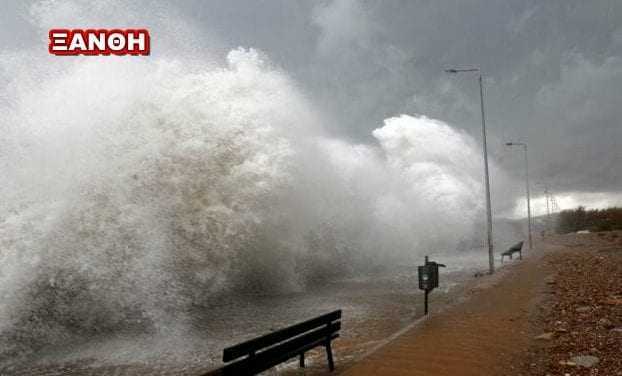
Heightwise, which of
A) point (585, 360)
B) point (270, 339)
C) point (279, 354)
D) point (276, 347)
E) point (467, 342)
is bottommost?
point (467, 342)

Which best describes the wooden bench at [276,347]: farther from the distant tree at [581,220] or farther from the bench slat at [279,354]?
the distant tree at [581,220]

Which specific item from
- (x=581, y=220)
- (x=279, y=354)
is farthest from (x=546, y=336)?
(x=581, y=220)

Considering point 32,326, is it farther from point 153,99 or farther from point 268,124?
point 268,124

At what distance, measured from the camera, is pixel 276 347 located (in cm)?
580

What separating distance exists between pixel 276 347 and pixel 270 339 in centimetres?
24

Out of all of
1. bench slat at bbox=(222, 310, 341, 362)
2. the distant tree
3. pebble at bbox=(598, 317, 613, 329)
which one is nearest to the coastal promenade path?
bench slat at bbox=(222, 310, 341, 362)

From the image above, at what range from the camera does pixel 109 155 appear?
50.3 ft

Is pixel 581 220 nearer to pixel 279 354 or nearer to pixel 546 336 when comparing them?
pixel 546 336

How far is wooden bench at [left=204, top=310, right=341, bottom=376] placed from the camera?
5.05 meters

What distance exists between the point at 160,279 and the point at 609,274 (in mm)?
15415

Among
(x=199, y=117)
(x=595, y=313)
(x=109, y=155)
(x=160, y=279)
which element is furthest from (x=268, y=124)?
(x=595, y=313)

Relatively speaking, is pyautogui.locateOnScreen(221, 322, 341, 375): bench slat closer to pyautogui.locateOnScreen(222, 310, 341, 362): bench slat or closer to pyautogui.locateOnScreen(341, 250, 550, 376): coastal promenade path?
pyautogui.locateOnScreen(222, 310, 341, 362): bench slat

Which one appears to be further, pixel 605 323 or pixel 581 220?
pixel 581 220

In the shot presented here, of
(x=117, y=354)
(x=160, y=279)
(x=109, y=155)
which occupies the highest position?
(x=109, y=155)
